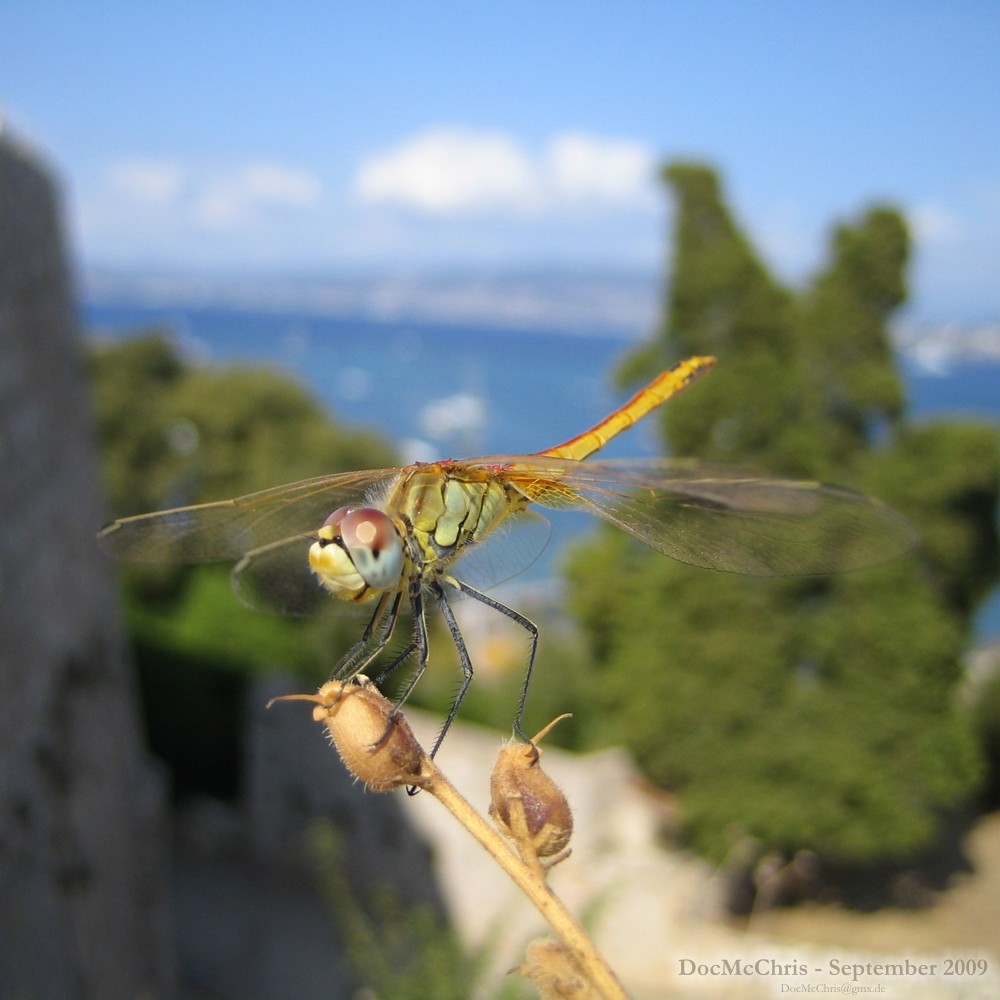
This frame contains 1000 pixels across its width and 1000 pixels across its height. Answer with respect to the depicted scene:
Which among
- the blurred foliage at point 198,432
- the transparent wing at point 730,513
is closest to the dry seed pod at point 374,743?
the transparent wing at point 730,513

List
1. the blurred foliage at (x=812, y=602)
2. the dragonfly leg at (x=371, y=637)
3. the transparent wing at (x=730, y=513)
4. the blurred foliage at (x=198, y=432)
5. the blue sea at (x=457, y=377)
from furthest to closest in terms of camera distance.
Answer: the blue sea at (x=457, y=377), the blurred foliage at (x=198, y=432), the blurred foliage at (x=812, y=602), the transparent wing at (x=730, y=513), the dragonfly leg at (x=371, y=637)

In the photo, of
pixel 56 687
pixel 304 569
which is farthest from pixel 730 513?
pixel 56 687

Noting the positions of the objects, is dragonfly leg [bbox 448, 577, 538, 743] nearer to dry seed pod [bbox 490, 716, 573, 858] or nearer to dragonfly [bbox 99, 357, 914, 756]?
dragonfly [bbox 99, 357, 914, 756]

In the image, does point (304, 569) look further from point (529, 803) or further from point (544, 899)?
point (544, 899)

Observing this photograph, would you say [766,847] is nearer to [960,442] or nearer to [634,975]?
[634,975]

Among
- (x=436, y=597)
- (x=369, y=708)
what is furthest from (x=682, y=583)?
(x=369, y=708)

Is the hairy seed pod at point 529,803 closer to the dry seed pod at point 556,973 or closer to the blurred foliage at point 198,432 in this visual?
the dry seed pod at point 556,973
